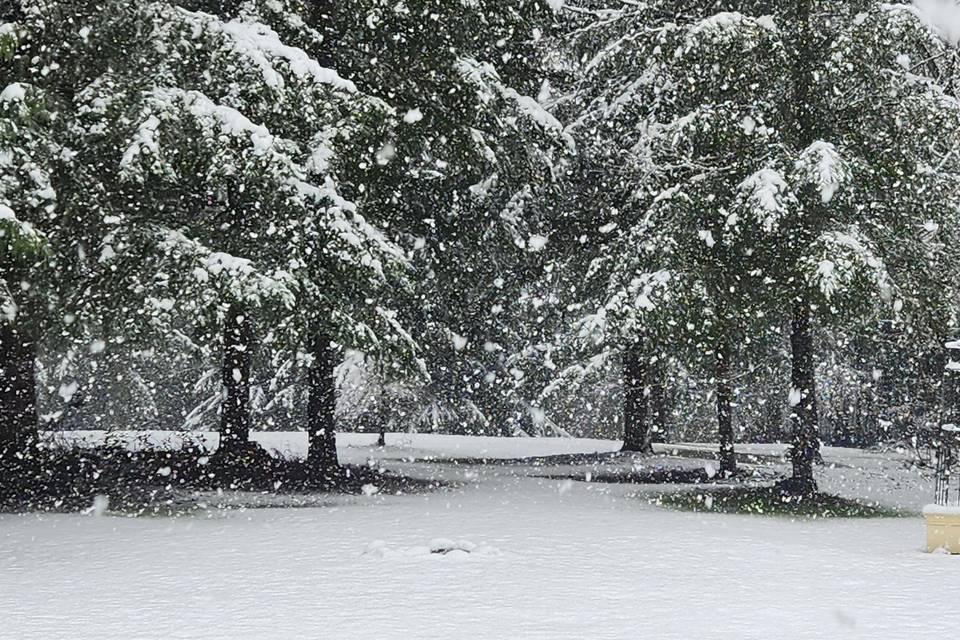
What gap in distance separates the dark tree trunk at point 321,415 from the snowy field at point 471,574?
2.79 meters

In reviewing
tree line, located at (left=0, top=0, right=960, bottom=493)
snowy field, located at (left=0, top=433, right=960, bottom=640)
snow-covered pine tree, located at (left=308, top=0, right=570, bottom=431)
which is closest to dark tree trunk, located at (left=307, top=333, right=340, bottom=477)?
tree line, located at (left=0, top=0, right=960, bottom=493)

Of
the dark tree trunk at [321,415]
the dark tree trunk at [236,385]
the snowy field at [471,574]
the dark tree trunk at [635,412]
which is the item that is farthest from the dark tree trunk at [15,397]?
the dark tree trunk at [635,412]

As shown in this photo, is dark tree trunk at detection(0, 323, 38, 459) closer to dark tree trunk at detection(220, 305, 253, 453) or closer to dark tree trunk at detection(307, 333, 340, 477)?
dark tree trunk at detection(220, 305, 253, 453)

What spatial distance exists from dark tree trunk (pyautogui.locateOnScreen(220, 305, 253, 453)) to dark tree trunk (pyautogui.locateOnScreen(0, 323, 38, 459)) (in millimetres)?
2957

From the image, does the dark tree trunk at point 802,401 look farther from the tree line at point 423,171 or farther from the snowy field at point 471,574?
the snowy field at point 471,574

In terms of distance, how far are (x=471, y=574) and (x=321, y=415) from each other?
30.6 feet

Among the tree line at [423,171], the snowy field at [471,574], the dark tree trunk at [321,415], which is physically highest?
the tree line at [423,171]

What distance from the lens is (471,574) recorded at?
358 inches

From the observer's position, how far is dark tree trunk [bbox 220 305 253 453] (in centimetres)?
1719

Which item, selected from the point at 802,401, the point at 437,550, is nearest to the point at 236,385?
the point at 437,550

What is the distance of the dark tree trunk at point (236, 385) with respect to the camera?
17.2 metres

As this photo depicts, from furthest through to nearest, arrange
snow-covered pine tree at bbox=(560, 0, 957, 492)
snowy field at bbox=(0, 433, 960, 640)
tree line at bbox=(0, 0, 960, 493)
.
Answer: snow-covered pine tree at bbox=(560, 0, 957, 492) → tree line at bbox=(0, 0, 960, 493) → snowy field at bbox=(0, 433, 960, 640)

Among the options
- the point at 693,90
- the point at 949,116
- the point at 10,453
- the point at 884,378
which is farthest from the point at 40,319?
the point at 884,378

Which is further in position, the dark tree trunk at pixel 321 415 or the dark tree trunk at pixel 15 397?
the dark tree trunk at pixel 321 415
